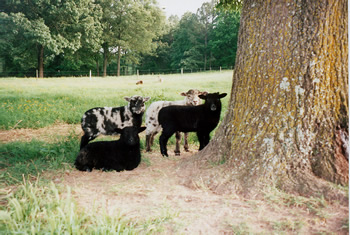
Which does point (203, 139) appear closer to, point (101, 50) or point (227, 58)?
point (101, 50)

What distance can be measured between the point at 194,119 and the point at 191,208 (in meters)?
2.98

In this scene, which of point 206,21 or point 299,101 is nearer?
point 299,101

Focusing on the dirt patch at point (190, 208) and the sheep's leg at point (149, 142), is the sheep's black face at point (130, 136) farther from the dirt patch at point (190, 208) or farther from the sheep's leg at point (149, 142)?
the sheep's leg at point (149, 142)

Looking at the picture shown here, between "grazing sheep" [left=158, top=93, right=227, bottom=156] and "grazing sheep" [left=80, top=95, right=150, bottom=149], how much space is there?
2.72ft

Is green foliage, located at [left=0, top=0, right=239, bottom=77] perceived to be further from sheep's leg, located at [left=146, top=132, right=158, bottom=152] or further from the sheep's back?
sheep's leg, located at [left=146, top=132, right=158, bottom=152]

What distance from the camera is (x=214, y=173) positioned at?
3932 mm

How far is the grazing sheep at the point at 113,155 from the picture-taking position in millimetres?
4863

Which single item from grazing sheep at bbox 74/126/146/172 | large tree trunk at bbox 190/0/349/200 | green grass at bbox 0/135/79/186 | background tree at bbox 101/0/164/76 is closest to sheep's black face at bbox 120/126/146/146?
grazing sheep at bbox 74/126/146/172

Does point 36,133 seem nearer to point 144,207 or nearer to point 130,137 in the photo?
point 130,137

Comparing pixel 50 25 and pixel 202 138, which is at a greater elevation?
pixel 50 25

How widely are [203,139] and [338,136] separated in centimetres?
296

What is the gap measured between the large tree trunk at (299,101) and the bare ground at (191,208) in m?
0.34

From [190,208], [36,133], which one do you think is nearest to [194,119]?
[190,208]

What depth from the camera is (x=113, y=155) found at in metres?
5.00
